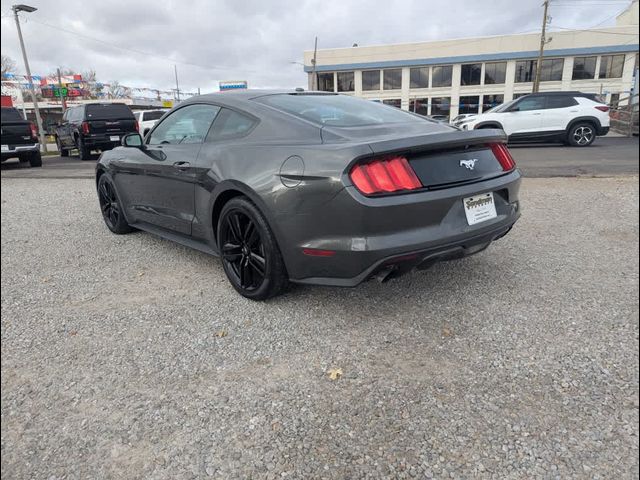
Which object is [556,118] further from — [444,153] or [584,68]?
[584,68]

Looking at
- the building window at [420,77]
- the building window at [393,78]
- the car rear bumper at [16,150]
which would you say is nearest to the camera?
the car rear bumper at [16,150]

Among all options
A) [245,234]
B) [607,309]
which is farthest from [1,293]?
[607,309]

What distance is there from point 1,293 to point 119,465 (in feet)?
8.25

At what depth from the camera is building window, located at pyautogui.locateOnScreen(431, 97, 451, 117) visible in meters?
42.2

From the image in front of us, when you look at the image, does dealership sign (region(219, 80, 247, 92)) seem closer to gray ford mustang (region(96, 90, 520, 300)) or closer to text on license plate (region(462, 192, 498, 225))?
gray ford mustang (region(96, 90, 520, 300))

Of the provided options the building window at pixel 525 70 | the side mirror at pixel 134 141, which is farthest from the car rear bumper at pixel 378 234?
the building window at pixel 525 70

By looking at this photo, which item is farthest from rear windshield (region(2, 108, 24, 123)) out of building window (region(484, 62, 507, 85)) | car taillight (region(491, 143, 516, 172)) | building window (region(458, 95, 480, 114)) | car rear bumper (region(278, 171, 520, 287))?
building window (region(484, 62, 507, 85))

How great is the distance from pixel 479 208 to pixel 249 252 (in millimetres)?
1518

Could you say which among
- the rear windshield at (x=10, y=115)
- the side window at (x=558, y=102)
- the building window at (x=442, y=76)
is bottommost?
the side window at (x=558, y=102)

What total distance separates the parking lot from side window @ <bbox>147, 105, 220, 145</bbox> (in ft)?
3.61

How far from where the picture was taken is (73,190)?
8.45m

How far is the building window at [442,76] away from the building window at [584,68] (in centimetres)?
1055

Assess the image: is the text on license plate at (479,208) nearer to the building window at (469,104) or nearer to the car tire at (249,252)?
the car tire at (249,252)

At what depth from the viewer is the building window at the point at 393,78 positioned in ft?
143
